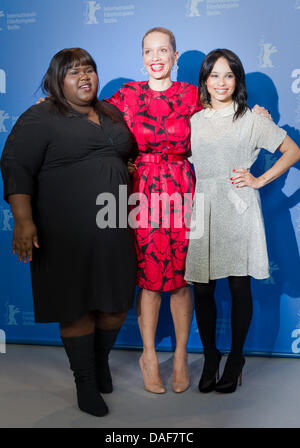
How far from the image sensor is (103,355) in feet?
7.65

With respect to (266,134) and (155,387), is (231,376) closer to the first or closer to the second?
(155,387)

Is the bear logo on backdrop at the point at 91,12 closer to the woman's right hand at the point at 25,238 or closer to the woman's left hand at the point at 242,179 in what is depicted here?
the woman's left hand at the point at 242,179

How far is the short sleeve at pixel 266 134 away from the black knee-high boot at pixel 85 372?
1.13m

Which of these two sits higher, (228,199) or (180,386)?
(228,199)

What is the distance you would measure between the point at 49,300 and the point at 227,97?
3.83 ft

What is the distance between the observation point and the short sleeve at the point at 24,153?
1.93 meters

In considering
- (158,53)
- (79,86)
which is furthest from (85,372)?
(158,53)

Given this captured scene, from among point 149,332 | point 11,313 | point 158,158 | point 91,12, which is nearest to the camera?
point 158,158

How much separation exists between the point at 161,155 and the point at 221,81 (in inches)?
16.3

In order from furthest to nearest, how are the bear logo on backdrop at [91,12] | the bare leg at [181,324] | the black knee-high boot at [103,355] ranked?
the bear logo on backdrop at [91,12] → the bare leg at [181,324] → the black knee-high boot at [103,355]

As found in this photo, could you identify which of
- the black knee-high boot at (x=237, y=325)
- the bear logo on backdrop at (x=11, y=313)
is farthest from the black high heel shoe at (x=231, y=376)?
the bear logo on backdrop at (x=11, y=313)

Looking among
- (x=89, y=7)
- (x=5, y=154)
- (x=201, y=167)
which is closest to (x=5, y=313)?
(x=5, y=154)

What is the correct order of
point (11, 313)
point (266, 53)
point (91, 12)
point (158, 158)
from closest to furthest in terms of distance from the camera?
point (158, 158)
point (266, 53)
point (91, 12)
point (11, 313)

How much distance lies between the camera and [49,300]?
2.07m
